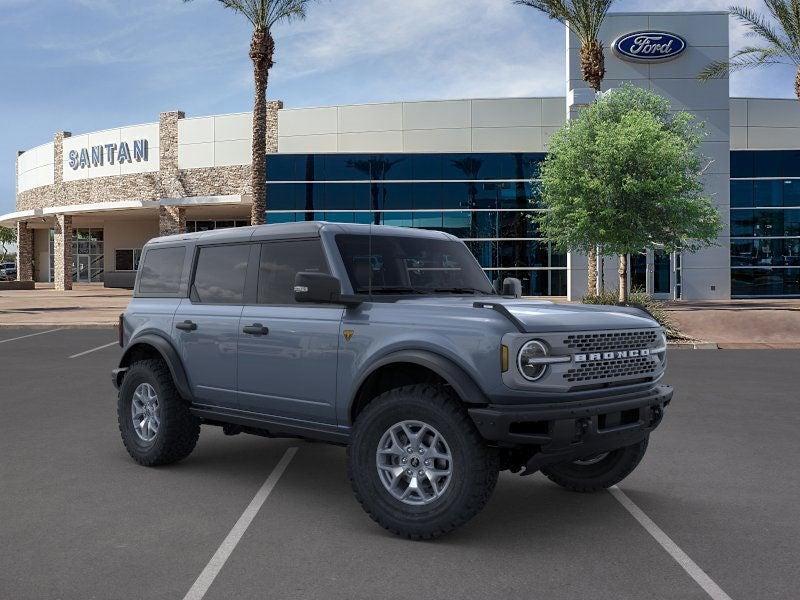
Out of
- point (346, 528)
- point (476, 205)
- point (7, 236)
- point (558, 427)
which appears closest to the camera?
point (558, 427)

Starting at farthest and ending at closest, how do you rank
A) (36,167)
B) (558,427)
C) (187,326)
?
1. (36,167)
2. (187,326)
3. (558,427)

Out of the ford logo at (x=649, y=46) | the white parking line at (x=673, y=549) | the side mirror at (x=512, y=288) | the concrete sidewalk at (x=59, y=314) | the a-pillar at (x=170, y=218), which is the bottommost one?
the white parking line at (x=673, y=549)

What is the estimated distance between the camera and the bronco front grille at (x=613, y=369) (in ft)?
15.9

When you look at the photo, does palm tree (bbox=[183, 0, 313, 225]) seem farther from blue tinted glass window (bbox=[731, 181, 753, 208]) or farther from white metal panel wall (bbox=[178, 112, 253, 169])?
blue tinted glass window (bbox=[731, 181, 753, 208])

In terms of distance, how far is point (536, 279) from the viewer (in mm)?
37219

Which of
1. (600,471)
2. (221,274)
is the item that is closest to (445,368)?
(600,471)

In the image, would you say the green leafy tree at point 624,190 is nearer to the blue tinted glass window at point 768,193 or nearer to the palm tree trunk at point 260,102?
the palm tree trunk at point 260,102

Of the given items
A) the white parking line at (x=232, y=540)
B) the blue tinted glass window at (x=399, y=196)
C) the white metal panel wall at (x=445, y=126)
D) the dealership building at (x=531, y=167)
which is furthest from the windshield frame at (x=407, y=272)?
the white metal panel wall at (x=445, y=126)

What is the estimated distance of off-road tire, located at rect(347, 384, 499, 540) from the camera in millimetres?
4648

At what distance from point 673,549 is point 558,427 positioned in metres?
1.06

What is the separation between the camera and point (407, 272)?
19.9ft

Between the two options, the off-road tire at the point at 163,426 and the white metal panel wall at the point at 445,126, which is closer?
the off-road tire at the point at 163,426

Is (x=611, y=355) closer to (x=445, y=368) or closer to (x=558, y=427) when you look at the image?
(x=558, y=427)

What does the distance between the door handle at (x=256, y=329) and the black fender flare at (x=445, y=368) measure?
116 centimetres
